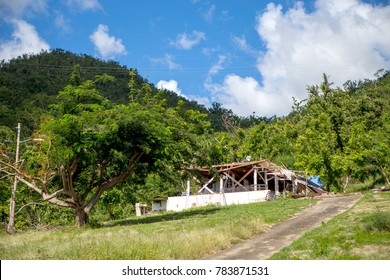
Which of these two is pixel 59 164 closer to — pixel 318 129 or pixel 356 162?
pixel 356 162

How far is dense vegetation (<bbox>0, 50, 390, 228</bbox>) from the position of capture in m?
22.8

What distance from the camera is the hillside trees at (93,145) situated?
Result: 21797mm

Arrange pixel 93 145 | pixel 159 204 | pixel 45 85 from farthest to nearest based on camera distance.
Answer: pixel 45 85, pixel 159 204, pixel 93 145

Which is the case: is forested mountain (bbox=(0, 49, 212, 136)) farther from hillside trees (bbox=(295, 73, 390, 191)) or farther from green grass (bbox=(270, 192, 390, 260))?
green grass (bbox=(270, 192, 390, 260))

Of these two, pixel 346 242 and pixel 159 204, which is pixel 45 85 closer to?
pixel 159 204

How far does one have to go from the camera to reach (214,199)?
36.4 metres

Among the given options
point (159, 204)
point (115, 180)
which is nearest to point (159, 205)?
point (159, 204)

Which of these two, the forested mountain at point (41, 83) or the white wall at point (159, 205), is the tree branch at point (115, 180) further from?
the forested mountain at point (41, 83)

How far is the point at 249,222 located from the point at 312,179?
88.6 feet

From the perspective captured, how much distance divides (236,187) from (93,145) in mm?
21120

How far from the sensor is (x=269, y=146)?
2180 inches

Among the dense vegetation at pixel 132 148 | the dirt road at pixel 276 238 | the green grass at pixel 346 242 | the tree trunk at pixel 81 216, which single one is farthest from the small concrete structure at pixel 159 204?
the green grass at pixel 346 242

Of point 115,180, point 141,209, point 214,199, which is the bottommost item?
point 141,209

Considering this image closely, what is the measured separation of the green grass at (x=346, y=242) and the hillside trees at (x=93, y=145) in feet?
→ 39.6
